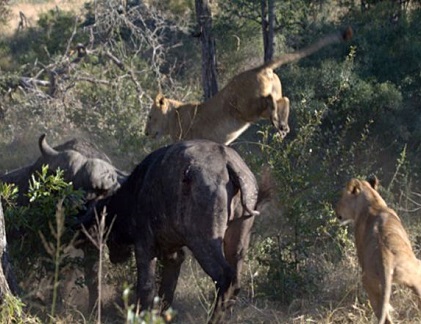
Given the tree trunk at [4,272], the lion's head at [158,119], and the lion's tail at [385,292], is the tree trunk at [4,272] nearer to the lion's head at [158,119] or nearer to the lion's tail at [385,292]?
the lion's tail at [385,292]

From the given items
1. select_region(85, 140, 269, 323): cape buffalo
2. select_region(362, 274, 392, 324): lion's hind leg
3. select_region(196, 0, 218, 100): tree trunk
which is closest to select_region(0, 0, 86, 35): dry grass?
select_region(196, 0, 218, 100): tree trunk

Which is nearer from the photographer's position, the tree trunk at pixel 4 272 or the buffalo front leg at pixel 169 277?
the tree trunk at pixel 4 272

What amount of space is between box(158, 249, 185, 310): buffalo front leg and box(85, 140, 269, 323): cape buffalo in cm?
3

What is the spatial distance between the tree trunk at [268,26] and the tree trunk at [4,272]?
9384 millimetres

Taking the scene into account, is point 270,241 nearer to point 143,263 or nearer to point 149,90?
point 143,263

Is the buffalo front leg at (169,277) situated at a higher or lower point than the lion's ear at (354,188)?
lower

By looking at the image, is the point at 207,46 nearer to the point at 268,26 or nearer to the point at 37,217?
the point at 268,26

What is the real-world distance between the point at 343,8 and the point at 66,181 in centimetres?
1095

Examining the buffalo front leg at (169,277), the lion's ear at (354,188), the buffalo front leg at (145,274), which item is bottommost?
the buffalo front leg at (169,277)

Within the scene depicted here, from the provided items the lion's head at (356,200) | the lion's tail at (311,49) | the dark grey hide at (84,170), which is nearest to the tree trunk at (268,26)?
the lion's tail at (311,49)

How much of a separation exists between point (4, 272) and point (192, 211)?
148 cm

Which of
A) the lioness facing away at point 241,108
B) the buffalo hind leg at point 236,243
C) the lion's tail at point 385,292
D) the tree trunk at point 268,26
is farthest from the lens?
the tree trunk at point 268,26

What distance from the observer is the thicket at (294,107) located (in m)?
9.12

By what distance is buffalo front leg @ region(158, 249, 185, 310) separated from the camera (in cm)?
862
